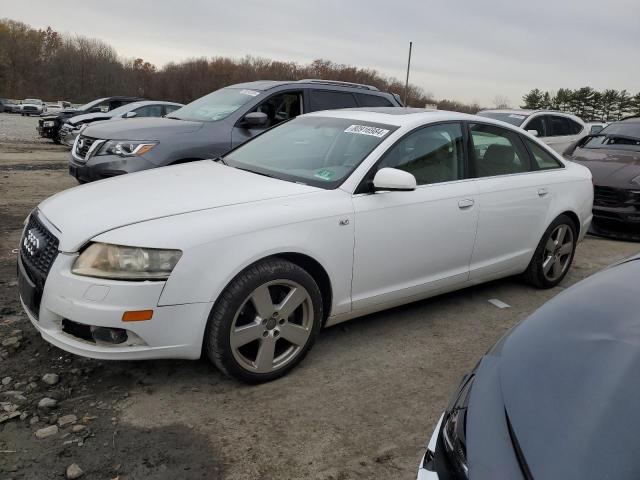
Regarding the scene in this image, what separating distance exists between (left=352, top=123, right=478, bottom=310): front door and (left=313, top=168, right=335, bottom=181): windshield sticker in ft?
0.84

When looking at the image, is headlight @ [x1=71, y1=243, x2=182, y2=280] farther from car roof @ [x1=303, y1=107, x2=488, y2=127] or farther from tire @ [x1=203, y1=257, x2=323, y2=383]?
car roof @ [x1=303, y1=107, x2=488, y2=127]

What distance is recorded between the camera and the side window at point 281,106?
6.80 metres

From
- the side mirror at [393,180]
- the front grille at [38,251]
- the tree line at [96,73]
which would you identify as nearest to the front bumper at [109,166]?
the front grille at [38,251]

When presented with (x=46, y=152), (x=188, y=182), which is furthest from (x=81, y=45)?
(x=188, y=182)

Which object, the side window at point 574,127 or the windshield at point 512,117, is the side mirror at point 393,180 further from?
the side window at point 574,127

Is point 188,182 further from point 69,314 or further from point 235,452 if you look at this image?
point 235,452

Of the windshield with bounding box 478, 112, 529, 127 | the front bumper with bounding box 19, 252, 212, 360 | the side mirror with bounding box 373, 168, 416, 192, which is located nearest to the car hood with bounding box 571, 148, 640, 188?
the windshield with bounding box 478, 112, 529, 127

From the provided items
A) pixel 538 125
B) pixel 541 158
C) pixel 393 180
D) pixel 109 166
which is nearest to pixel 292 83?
pixel 109 166

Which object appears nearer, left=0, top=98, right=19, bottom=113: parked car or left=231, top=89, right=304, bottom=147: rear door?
left=231, top=89, right=304, bottom=147: rear door

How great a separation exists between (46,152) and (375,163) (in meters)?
13.8

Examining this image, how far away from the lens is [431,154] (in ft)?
13.0

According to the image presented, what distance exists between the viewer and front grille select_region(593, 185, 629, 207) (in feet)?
23.2

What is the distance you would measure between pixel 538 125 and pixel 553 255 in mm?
7006

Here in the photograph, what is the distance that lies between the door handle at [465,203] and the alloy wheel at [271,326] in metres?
1.44
